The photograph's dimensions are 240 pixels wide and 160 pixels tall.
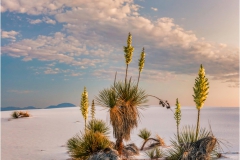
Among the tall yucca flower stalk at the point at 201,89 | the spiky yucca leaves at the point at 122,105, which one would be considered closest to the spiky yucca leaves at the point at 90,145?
the spiky yucca leaves at the point at 122,105

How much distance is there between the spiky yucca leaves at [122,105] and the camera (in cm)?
703

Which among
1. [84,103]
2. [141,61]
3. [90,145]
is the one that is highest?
[141,61]

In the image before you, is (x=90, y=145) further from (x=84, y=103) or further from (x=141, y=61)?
(x=141, y=61)

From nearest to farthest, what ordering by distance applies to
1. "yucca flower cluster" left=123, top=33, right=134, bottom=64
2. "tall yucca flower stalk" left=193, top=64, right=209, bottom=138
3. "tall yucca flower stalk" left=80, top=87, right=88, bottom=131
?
"tall yucca flower stalk" left=193, top=64, right=209, bottom=138 < "yucca flower cluster" left=123, top=33, right=134, bottom=64 < "tall yucca flower stalk" left=80, top=87, right=88, bottom=131

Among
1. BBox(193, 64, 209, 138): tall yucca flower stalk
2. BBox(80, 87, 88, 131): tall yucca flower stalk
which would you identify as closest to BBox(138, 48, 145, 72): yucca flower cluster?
BBox(193, 64, 209, 138): tall yucca flower stalk

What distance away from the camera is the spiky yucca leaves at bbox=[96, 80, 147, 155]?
703 cm

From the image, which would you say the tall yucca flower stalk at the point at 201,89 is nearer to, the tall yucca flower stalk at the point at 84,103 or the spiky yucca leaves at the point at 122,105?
the spiky yucca leaves at the point at 122,105

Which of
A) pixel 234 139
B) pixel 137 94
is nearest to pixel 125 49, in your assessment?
pixel 137 94

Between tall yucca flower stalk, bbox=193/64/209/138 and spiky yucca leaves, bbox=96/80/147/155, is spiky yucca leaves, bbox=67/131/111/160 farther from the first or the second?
tall yucca flower stalk, bbox=193/64/209/138

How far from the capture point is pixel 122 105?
7203mm

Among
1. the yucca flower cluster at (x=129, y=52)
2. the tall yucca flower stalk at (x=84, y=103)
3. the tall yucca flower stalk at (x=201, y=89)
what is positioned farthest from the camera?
the tall yucca flower stalk at (x=84, y=103)

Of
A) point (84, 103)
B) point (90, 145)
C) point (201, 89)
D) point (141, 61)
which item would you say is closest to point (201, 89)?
point (201, 89)

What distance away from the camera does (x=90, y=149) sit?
7012 mm

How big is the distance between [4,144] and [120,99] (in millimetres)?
9611
